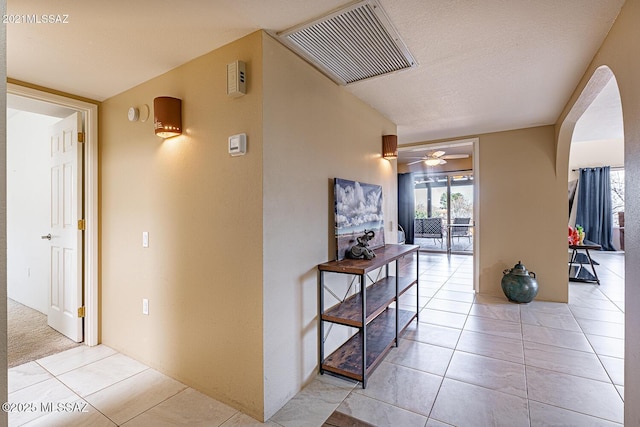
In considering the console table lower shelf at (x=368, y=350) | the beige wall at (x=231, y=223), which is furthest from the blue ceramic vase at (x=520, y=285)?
the beige wall at (x=231, y=223)

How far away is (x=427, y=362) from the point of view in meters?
2.46

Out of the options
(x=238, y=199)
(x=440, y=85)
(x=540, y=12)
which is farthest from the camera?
(x=440, y=85)

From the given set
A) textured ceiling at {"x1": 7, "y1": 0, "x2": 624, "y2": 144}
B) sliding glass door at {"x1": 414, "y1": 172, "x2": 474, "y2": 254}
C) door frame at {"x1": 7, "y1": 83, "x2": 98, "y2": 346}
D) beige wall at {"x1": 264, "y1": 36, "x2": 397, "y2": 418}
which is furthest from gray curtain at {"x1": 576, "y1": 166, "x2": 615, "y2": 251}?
door frame at {"x1": 7, "y1": 83, "x2": 98, "y2": 346}

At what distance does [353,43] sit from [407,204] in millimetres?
7541

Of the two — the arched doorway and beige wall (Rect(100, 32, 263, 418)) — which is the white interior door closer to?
beige wall (Rect(100, 32, 263, 418))

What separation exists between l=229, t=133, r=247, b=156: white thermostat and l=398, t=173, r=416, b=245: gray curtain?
24.8ft

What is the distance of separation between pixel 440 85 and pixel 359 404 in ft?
8.32

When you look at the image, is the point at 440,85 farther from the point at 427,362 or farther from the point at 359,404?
the point at 359,404

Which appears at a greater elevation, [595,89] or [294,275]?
[595,89]

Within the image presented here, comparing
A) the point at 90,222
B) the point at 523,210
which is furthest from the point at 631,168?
the point at 90,222

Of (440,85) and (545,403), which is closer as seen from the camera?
(545,403)

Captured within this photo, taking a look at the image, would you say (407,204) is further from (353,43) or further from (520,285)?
(353,43)

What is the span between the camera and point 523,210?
13.6 ft

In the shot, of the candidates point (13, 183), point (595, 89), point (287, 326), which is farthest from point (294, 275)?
point (13, 183)
